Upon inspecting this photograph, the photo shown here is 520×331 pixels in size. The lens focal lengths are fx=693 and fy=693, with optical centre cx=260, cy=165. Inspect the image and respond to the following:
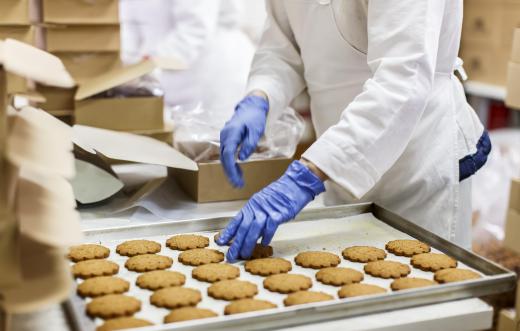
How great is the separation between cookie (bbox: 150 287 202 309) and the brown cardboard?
0.66 metres

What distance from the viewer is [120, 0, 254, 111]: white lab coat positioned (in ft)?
11.7

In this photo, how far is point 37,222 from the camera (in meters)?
0.94

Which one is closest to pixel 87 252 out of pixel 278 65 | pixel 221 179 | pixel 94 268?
pixel 94 268

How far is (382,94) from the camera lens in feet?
4.86

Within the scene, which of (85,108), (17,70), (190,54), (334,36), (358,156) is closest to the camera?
(17,70)

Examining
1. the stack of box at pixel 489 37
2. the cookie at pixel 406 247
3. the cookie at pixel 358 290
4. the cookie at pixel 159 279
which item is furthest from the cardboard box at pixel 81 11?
the stack of box at pixel 489 37

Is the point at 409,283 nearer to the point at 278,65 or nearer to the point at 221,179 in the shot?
the point at 221,179

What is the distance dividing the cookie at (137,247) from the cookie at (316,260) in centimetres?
31

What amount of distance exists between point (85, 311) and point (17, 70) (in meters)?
0.47

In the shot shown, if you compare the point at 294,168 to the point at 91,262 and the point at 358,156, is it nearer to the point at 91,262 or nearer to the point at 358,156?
the point at 358,156

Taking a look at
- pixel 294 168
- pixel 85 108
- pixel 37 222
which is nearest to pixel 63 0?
pixel 85 108

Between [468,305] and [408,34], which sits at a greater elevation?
[408,34]

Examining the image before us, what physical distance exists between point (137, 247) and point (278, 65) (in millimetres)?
749

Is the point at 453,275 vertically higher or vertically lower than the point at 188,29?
lower
